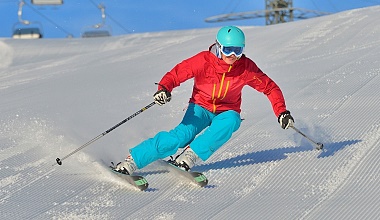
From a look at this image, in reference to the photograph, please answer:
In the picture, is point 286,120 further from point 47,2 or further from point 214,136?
point 47,2

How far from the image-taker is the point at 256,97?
758 centimetres

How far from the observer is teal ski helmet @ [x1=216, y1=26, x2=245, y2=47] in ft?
14.4

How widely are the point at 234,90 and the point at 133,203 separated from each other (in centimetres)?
106

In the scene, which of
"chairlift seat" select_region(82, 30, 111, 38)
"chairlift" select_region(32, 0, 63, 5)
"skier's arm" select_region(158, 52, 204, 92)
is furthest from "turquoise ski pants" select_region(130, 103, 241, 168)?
"chairlift seat" select_region(82, 30, 111, 38)

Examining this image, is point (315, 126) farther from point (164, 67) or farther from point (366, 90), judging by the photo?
point (164, 67)

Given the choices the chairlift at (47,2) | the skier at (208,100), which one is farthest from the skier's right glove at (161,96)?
the chairlift at (47,2)

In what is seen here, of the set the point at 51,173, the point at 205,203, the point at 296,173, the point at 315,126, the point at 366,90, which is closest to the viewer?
the point at 205,203

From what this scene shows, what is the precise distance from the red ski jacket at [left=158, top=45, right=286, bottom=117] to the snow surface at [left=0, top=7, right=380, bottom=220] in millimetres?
419

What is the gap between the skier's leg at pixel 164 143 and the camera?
4473 mm

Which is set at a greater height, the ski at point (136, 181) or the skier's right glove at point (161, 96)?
the skier's right glove at point (161, 96)

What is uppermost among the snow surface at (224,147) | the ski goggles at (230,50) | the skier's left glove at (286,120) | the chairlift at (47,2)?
the ski goggles at (230,50)

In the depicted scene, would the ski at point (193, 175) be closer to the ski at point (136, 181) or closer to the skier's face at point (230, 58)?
the ski at point (136, 181)

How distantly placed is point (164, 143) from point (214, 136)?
307 mm

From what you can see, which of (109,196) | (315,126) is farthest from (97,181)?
(315,126)
